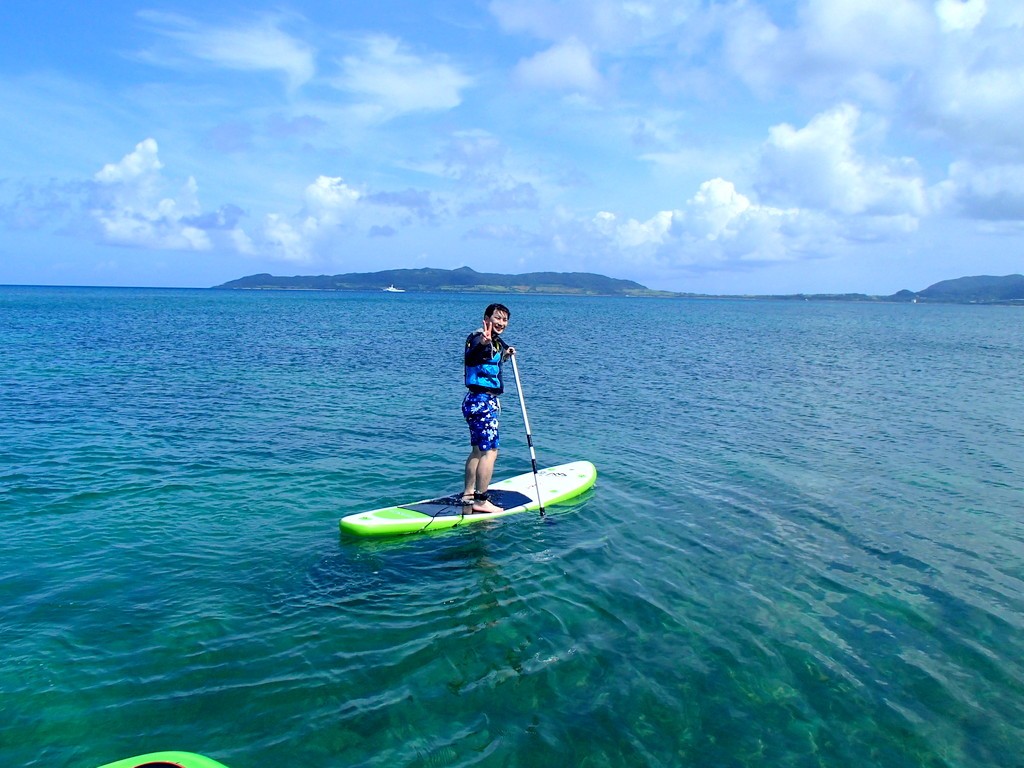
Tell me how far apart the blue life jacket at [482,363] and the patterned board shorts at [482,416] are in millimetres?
166

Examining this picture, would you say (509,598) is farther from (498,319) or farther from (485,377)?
(498,319)

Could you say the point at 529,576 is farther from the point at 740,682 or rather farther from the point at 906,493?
the point at 906,493

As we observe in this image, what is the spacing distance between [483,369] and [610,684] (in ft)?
21.5

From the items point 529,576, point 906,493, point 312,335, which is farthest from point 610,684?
point 312,335

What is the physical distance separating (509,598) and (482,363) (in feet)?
15.2

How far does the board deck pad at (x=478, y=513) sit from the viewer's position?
1276 cm

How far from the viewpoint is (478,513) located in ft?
45.0

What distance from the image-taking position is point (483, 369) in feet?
43.0

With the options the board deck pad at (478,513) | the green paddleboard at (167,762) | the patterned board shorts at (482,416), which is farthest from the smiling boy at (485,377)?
the green paddleboard at (167,762)

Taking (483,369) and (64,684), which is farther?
(483,369)

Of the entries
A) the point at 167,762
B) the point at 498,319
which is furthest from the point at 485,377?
the point at 167,762

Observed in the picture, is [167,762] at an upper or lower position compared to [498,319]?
lower

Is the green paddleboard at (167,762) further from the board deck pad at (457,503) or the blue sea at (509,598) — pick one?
the board deck pad at (457,503)

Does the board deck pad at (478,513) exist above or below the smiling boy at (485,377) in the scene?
below
